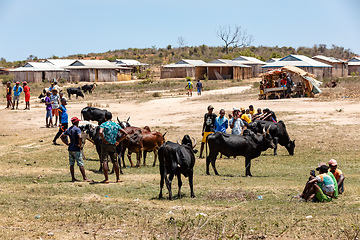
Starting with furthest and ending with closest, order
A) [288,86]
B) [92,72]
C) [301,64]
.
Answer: [92,72]
[301,64]
[288,86]

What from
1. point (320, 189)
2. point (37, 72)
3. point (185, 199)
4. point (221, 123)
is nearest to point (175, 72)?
point (37, 72)

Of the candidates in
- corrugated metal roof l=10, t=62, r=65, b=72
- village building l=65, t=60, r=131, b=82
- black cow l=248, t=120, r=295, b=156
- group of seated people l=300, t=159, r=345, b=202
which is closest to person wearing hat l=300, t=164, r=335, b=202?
group of seated people l=300, t=159, r=345, b=202

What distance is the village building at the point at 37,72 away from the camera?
69.1 m

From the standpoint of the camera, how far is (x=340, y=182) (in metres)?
11.5

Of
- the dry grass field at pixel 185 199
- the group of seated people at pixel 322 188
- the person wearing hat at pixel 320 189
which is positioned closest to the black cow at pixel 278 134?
the dry grass field at pixel 185 199

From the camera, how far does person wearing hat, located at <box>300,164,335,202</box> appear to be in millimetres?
10781

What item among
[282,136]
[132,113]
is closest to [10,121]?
[132,113]

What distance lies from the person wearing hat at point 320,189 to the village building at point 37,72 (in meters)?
62.5

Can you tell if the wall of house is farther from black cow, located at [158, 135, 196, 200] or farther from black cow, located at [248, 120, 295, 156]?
black cow, located at [158, 135, 196, 200]

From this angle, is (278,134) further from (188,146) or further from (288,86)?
(288,86)

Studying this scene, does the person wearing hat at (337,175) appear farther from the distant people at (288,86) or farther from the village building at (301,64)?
the village building at (301,64)

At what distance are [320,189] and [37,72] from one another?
207 ft

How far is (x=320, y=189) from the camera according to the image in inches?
425

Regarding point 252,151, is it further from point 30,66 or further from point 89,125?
point 30,66
